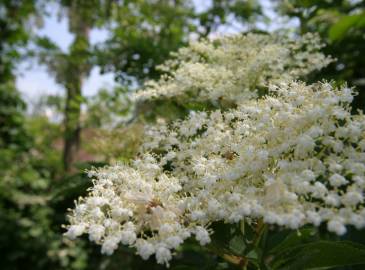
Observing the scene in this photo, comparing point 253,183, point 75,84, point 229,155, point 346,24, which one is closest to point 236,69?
point 346,24

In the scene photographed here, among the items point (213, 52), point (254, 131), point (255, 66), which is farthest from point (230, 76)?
point (254, 131)

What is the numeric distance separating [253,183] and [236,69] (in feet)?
2.97

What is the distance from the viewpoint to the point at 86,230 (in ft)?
4.10

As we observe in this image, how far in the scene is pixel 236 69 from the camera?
6.73 ft

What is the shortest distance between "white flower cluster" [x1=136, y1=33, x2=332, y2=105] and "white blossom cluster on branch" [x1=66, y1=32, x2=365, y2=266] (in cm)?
45

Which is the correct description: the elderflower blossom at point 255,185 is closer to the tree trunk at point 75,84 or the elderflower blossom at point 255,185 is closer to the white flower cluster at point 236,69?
the white flower cluster at point 236,69

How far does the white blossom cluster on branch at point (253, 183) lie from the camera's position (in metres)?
1.11

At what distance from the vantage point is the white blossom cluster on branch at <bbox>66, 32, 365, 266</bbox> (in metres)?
1.11

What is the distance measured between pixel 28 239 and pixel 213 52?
177 inches

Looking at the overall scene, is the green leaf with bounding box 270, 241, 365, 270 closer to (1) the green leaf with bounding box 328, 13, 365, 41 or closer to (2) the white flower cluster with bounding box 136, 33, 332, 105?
(2) the white flower cluster with bounding box 136, 33, 332, 105

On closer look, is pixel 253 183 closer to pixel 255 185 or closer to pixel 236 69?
pixel 255 185

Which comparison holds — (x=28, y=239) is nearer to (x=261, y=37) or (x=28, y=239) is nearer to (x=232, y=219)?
(x=261, y=37)

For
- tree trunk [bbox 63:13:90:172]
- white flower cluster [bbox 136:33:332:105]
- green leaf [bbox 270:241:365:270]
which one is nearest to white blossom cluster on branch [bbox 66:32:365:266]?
green leaf [bbox 270:241:365:270]

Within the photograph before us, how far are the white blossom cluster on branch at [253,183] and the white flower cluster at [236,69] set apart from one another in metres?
0.45
